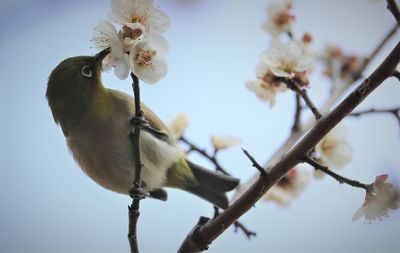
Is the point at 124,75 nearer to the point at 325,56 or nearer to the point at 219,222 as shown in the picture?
the point at 219,222

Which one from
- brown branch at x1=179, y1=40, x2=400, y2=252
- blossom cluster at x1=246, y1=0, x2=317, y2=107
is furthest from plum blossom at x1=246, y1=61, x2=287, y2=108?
brown branch at x1=179, y1=40, x2=400, y2=252

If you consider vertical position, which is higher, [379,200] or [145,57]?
[145,57]

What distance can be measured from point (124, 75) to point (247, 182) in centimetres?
112

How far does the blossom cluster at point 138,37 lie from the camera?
4.28 ft

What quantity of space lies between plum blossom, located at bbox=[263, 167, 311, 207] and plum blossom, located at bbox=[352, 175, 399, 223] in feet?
3.36

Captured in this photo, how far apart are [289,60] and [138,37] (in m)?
0.85

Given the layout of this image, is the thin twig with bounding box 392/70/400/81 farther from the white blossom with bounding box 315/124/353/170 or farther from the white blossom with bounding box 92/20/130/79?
the white blossom with bounding box 92/20/130/79

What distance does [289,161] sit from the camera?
4.88 feet

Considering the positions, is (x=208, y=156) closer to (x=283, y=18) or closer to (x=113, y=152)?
(x=113, y=152)

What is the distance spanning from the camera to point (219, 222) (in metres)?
1.69

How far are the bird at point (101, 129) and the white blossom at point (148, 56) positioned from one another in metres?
0.78

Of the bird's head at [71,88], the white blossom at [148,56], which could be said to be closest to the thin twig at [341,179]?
the white blossom at [148,56]

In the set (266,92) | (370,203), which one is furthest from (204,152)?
(370,203)

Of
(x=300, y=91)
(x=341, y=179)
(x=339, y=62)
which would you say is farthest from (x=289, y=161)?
(x=339, y=62)
